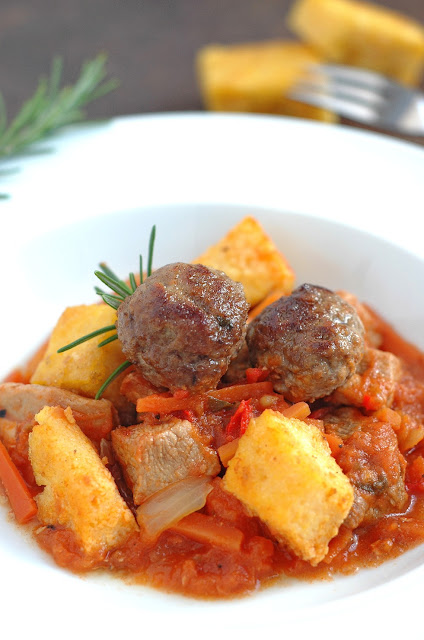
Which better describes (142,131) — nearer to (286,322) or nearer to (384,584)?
(286,322)

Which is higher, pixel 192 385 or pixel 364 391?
pixel 192 385

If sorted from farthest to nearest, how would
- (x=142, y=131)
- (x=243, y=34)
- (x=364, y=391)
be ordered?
(x=243, y=34), (x=142, y=131), (x=364, y=391)

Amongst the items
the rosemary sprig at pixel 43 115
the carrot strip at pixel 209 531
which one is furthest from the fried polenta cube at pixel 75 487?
the rosemary sprig at pixel 43 115

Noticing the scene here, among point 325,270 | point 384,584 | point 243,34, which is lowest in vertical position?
point 384,584

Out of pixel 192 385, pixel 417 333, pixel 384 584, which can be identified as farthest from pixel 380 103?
pixel 384 584

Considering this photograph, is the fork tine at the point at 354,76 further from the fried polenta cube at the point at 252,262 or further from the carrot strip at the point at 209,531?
the carrot strip at the point at 209,531

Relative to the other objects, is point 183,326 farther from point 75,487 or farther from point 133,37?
point 133,37

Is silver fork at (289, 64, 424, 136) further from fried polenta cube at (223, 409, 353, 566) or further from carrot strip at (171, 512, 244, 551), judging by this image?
carrot strip at (171, 512, 244, 551)

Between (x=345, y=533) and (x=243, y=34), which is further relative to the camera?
(x=243, y=34)

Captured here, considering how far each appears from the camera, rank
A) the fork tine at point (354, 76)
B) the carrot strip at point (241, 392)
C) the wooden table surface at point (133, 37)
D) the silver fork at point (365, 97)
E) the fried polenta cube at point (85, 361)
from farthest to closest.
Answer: the wooden table surface at point (133, 37) → the fork tine at point (354, 76) → the silver fork at point (365, 97) → the fried polenta cube at point (85, 361) → the carrot strip at point (241, 392)
